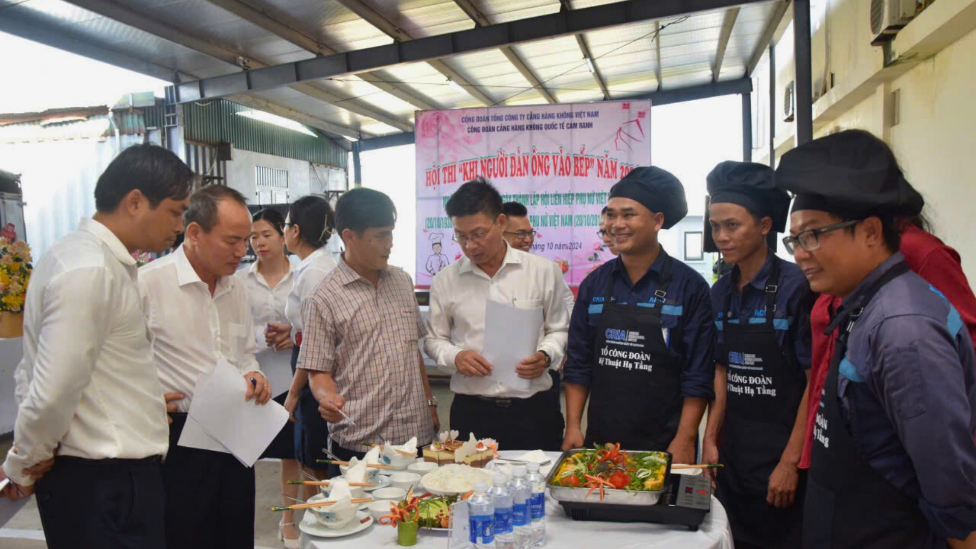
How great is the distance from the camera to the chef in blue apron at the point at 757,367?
6.91 feet

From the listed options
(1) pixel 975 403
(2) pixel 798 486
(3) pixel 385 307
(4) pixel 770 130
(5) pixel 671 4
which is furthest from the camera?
(4) pixel 770 130

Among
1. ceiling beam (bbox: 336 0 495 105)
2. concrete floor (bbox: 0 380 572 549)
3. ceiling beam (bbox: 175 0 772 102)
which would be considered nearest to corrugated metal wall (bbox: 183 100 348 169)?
ceiling beam (bbox: 175 0 772 102)

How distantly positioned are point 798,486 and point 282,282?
272cm

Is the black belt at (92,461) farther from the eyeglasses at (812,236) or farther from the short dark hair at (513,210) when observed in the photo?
the short dark hair at (513,210)

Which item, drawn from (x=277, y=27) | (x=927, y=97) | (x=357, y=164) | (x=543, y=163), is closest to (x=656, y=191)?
(x=543, y=163)

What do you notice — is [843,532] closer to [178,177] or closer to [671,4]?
[178,177]

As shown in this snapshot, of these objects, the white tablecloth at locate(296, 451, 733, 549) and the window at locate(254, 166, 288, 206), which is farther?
the window at locate(254, 166, 288, 206)

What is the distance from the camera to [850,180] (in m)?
1.50

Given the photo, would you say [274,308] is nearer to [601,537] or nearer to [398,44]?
[601,537]

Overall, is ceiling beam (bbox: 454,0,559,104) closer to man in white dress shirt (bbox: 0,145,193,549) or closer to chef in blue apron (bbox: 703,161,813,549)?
chef in blue apron (bbox: 703,161,813,549)

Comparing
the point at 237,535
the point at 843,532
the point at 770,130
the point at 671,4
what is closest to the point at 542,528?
the point at 843,532

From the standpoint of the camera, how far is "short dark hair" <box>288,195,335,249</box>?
11.8 feet

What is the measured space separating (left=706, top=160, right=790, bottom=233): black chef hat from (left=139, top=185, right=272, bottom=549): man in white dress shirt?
5.42ft

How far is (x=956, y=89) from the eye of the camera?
473cm
